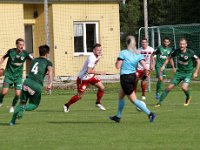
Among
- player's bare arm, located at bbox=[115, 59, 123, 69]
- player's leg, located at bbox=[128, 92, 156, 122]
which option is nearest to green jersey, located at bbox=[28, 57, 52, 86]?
player's bare arm, located at bbox=[115, 59, 123, 69]

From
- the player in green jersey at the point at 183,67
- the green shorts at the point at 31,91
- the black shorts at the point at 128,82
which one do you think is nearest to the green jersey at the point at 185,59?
the player in green jersey at the point at 183,67

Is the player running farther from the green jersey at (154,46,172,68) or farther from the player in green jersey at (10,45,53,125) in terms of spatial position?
the green jersey at (154,46,172,68)

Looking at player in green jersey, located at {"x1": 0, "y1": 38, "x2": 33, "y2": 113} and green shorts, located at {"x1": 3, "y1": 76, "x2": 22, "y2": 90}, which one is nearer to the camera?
player in green jersey, located at {"x1": 0, "y1": 38, "x2": 33, "y2": 113}

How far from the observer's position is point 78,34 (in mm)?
33688

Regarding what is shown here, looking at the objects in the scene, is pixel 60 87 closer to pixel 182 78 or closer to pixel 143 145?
pixel 182 78

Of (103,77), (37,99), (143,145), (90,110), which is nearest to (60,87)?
(103,77)

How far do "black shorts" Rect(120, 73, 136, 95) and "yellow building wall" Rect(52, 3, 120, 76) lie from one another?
1754 centimetres

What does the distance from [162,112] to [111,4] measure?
17932 mm

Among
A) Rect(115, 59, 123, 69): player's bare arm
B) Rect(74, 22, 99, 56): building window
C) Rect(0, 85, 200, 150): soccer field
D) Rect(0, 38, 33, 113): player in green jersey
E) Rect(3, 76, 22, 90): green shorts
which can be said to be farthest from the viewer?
Rect(74, 22, 99, 56): building window

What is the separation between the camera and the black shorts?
1390 cm

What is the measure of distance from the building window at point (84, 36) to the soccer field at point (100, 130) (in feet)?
47.8

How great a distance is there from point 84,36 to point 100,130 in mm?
20744

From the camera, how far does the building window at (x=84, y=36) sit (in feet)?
110

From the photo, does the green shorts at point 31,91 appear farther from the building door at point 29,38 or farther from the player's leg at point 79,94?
the building door at point 29,38
